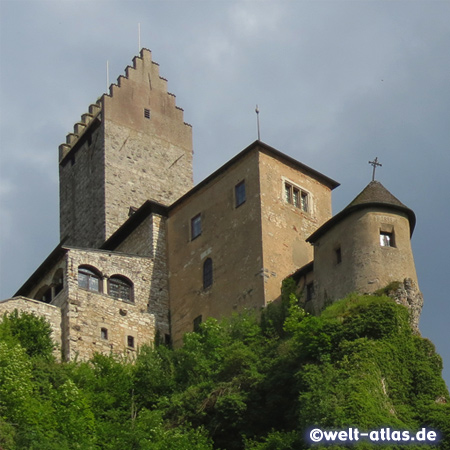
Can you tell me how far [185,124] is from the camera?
69500 mm

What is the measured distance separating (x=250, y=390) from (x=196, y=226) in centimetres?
1210

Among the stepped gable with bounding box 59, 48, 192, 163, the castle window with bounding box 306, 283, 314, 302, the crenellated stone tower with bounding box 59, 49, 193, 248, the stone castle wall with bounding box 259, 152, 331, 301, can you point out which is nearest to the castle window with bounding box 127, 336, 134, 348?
the stone castle wall with bounding box 259, 152, 331, 301

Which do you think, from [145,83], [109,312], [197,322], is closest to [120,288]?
[109,312]

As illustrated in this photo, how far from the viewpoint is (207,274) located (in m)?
54.8

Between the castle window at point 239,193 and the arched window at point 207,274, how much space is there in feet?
8.22

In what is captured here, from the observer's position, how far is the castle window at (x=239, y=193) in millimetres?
54562

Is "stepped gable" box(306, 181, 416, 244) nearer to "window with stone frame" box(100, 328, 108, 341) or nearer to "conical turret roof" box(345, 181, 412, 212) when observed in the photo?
"conical turret roof" box(345, 181, 412, 212)

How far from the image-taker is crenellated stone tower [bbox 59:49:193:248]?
6544cm

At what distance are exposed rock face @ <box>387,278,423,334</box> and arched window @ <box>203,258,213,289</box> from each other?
972 cm

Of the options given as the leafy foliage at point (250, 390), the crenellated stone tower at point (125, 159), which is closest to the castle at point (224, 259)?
the leafy foliage at point (250, 390)

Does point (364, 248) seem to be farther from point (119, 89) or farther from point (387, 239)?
point (119, 89)

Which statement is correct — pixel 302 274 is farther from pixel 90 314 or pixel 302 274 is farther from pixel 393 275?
pixel 90 314

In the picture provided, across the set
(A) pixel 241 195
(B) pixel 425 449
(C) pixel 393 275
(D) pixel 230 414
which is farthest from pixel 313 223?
(B) pixel 425 449

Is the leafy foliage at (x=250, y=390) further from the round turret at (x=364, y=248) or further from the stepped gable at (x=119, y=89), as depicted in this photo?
the stepped gable at (x=119, y=89)
